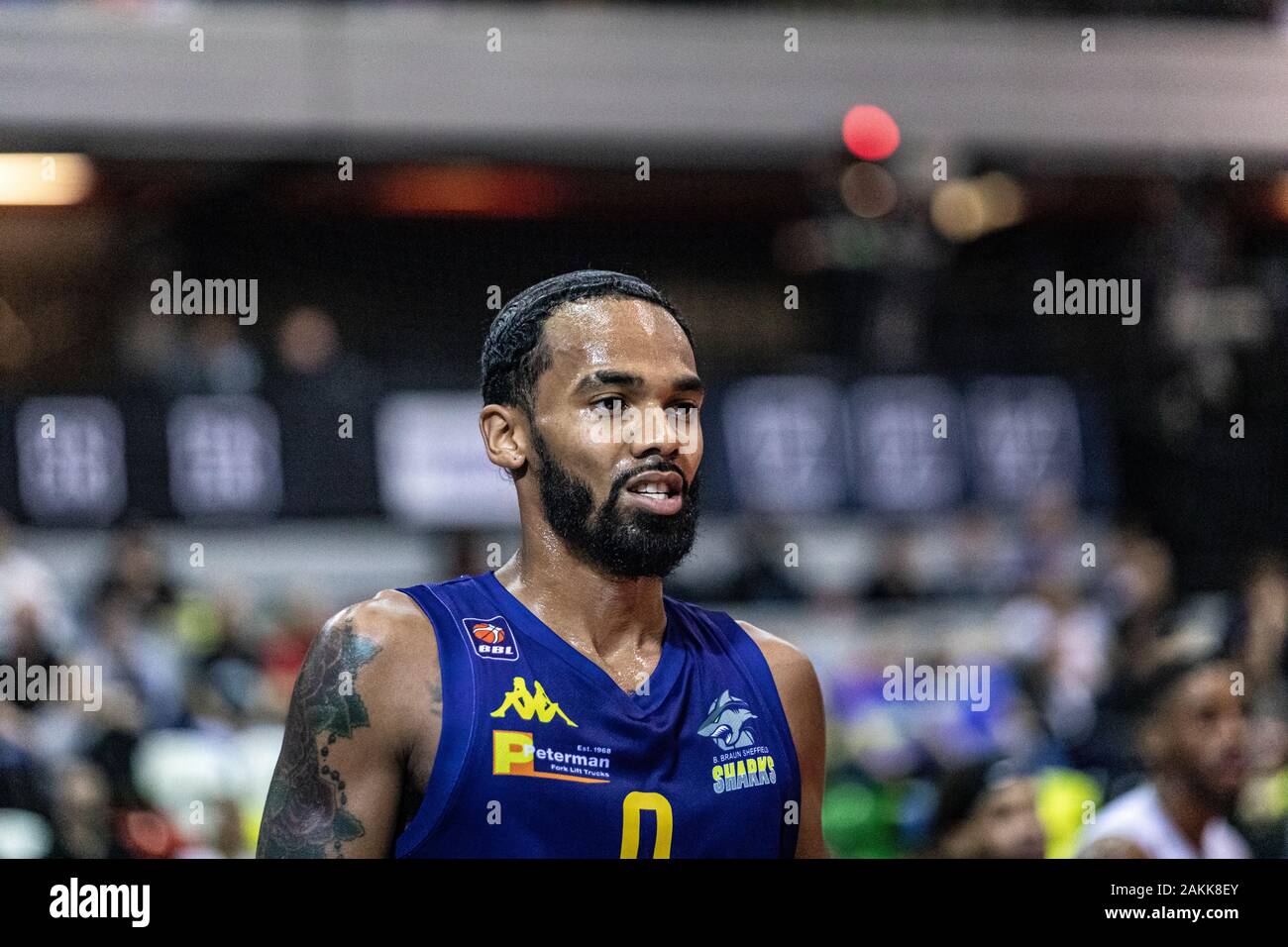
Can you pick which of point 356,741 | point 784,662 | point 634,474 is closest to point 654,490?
point 634,474

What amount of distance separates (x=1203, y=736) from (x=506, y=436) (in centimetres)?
224

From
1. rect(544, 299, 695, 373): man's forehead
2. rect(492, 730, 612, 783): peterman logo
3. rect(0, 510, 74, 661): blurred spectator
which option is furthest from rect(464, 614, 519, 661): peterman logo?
rect(0, 510, 74, 661): blurred spectator

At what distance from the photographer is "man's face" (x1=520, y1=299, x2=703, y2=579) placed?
8.81ft

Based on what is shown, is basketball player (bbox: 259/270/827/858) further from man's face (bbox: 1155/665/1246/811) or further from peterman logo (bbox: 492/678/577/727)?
man's face (bbox: 1155/665/1246/811)

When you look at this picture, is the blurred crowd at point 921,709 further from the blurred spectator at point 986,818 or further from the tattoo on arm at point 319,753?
the tattoo on arm at point 319,753

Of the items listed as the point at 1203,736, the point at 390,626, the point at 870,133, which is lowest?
the point at 1203,736

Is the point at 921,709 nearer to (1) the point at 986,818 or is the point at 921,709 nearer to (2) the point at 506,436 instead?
(1) the point at 986,818

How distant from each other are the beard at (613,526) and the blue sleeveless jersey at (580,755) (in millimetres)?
160

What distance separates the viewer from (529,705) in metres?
2.61

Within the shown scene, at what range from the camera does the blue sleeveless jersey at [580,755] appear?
8.33 ft

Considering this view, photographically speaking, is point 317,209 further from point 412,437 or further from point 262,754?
point 262,754

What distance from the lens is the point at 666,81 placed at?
40.2 feet

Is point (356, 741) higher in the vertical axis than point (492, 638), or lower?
lower

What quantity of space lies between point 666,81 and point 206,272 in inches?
151
